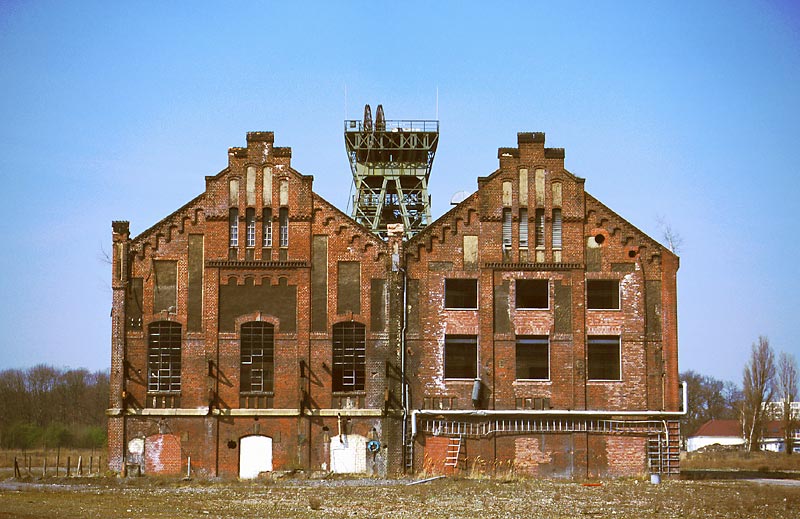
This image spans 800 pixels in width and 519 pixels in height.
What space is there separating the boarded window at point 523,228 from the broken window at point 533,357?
3.22 m

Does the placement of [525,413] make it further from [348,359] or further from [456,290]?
[348,359]

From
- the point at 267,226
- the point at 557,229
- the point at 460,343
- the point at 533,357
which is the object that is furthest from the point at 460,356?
the point at 267,226

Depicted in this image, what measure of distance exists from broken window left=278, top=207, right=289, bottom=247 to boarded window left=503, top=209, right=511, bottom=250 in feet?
24.4

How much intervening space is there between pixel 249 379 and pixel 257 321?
195cm

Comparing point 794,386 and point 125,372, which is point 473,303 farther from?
point 794,386

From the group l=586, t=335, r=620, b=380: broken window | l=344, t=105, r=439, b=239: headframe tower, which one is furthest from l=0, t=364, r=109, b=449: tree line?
l=586, t=335, r=620, b=380: broken window

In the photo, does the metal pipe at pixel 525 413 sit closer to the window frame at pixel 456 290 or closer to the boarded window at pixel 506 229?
the window frame at pixel 456 290

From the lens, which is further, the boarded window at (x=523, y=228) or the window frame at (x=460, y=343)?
the boarded window at (x=523, y=228)

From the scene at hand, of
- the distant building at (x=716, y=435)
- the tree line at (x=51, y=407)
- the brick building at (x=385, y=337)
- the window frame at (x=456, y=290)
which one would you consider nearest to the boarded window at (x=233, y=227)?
the brick building at (x=385, y=337)

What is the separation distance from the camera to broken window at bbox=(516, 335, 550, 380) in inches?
1571

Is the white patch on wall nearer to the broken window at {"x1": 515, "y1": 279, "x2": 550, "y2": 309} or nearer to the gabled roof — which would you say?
the broken window at {"x1": 515, "y1": 279, "x2": 550, "y2": 309}

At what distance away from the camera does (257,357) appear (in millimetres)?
39656

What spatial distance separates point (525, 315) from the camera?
132 ft

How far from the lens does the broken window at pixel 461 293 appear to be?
40.2 m
